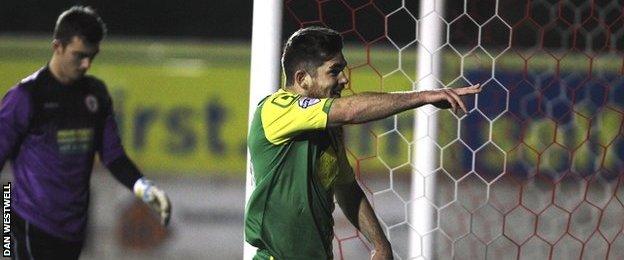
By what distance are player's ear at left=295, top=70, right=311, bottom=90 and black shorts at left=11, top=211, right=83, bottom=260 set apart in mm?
1640

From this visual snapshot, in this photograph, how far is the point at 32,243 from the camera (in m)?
4.21

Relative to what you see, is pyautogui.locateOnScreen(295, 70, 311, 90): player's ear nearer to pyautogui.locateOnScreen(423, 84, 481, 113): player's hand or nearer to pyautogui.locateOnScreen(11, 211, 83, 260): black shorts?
pyautogui.locateOnScreen(423, 84, 481, 113): player's hand

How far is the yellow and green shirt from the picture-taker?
293 centimetres

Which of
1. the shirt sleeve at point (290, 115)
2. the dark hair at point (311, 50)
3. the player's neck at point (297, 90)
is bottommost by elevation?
the shirt sleeve at point (290, 115)

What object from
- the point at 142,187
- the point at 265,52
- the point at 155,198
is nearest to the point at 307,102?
the point at 265,52

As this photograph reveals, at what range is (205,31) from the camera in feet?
25.4

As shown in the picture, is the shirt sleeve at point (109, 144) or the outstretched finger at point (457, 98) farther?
the shirt sleeve at point (109, 144)

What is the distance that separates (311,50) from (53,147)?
157 cm

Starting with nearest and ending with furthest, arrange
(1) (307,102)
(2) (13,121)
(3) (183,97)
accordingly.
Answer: (1) (307,102)
(2) (13,121)
(3) (183,97)

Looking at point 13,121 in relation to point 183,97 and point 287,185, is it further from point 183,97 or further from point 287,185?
Answer: point 183,97

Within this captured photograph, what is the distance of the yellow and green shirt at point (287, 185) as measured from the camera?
293 cm

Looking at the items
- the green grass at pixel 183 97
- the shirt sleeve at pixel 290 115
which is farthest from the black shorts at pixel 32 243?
the green grass at pixel 183 97

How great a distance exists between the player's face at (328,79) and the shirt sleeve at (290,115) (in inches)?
3.3

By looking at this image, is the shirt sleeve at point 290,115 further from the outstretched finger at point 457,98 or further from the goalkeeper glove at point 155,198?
the goalkeeper glove at point 155,198
